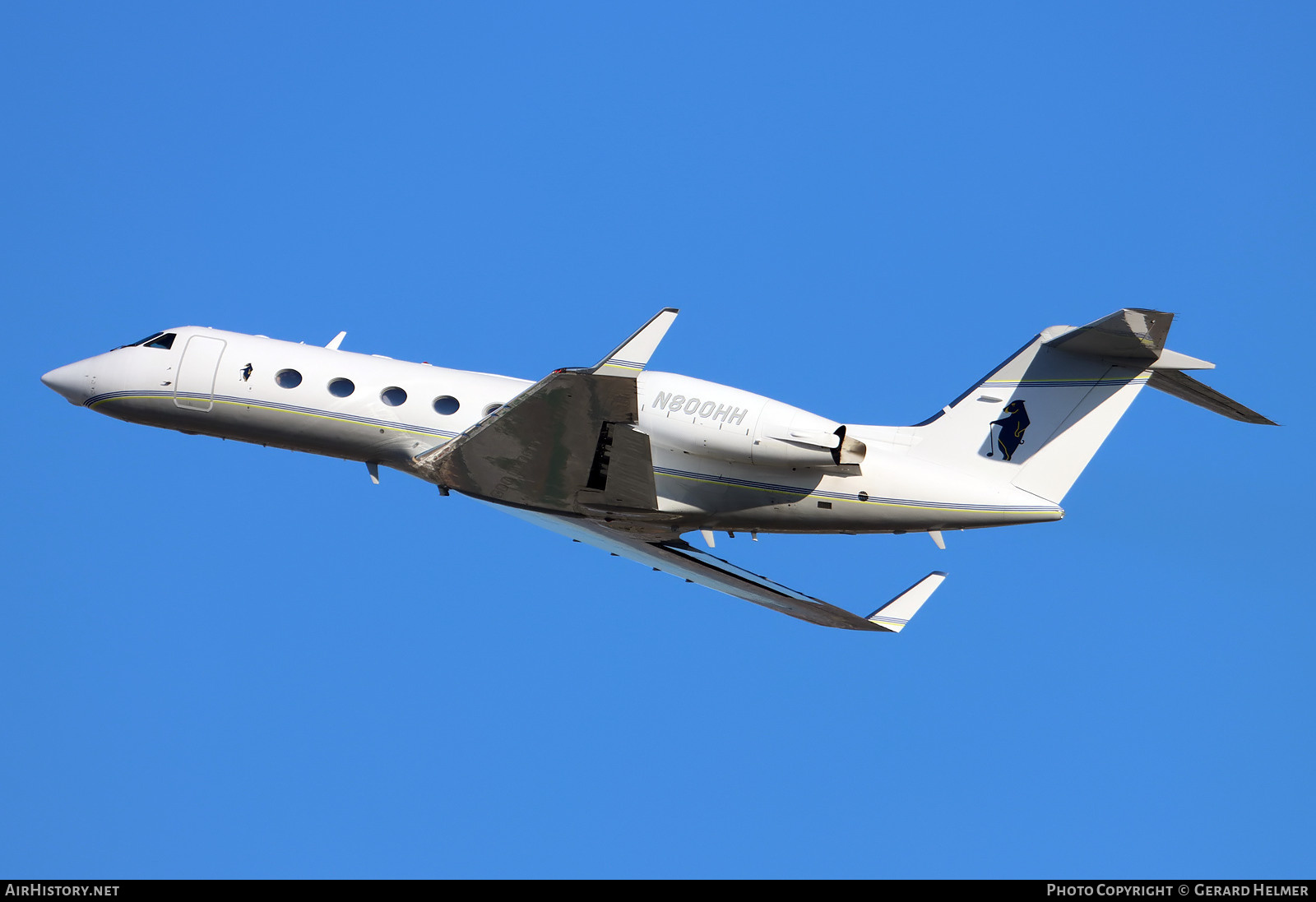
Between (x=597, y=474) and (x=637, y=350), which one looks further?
(x=597, y=474)

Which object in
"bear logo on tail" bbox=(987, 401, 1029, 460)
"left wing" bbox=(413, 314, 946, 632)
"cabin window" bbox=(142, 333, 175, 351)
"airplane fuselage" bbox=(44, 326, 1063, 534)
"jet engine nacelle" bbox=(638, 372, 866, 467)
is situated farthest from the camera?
"cabin window" bbox=(142, 333, 175, 351)

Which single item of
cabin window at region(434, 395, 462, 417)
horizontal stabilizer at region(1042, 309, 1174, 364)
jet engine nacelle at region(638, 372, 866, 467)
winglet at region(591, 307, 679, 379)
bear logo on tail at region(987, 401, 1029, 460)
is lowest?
winglet at region(591, 307, 679, 379)

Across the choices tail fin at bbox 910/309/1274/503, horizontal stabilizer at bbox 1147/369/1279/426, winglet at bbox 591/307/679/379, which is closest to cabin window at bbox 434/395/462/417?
winglet at bbox 591/307/679/379

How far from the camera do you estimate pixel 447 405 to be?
2038cm

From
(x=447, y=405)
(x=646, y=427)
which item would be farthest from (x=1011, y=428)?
(x=447, y=405)

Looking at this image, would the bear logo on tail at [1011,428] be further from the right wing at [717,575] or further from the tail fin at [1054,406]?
the right wing at [717,575]

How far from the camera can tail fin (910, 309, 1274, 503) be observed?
755 inches

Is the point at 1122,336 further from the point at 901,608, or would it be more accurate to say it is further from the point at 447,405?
the point at 447,405

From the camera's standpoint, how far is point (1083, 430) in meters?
19.5

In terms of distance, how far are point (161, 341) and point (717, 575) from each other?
9.46 metres

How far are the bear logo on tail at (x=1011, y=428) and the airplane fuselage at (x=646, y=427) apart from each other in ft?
1.89

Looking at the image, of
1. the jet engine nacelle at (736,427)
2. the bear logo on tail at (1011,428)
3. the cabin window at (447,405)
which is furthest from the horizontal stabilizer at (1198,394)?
the cabin window at (447,405)

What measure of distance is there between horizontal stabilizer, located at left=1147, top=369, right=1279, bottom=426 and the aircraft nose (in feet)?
53.2

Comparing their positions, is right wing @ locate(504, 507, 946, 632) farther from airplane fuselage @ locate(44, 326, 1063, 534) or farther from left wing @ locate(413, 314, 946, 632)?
airplane fuselage @ locate(44, 326, 1063, 534)
